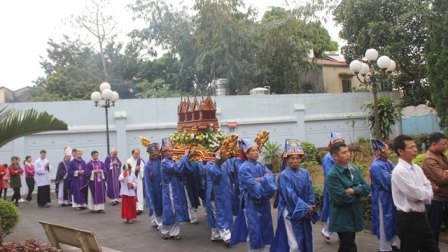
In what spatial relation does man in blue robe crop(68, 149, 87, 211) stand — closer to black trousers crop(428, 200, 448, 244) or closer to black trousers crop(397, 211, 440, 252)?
black trousers crop(428, 200, 448, 244)

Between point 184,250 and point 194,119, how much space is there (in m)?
3.40

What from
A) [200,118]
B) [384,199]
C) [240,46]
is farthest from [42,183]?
[240,46]

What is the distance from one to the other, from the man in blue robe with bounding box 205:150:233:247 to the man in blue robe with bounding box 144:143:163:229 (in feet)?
4.80

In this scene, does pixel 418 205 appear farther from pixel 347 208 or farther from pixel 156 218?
pixel 156 218

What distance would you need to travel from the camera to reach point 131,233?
372 inches

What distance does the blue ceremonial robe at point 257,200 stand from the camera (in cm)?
636

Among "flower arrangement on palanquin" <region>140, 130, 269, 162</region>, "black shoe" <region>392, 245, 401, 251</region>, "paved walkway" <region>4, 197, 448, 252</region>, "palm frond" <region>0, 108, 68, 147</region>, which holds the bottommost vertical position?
"paved walkway" <region>4, 197, 448, 252</region>

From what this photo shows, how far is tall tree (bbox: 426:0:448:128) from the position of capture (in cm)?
1806

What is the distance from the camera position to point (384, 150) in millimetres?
6844

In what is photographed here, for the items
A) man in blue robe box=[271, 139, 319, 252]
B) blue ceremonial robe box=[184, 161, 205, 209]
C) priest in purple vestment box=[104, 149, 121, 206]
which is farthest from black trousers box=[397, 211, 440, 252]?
priest in purple vestment box=[104, 149, 121, 206]

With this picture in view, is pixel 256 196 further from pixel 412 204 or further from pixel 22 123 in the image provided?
pixel 22 123

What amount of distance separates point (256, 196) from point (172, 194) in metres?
2.79

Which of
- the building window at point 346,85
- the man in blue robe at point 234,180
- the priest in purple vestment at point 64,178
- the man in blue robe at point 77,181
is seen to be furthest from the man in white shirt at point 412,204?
the building window at point 346,85

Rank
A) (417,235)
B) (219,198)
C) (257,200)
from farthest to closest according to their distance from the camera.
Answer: (219,198), (257,200), (417,235)
